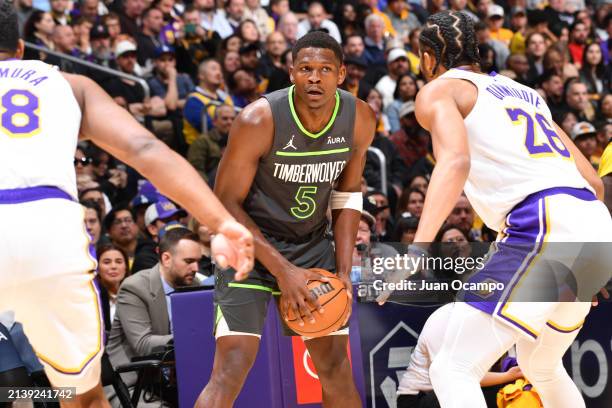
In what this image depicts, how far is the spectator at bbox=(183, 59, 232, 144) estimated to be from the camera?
11.1 meters

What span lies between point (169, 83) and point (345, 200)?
6.46m

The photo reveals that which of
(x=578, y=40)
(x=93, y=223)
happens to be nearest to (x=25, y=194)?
(x=93, y=223)

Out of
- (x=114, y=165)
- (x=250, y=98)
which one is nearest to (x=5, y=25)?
(x=114, y=165)

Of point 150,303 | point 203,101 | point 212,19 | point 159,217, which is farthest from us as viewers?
point 212,19

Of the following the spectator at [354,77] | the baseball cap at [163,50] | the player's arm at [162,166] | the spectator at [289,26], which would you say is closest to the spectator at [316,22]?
the spectator at [289,26]

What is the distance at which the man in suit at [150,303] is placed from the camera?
22.6 feet

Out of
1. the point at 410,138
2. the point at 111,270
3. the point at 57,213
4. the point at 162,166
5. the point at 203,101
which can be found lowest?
the point at 410,138

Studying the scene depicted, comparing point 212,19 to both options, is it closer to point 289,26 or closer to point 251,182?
point 289,26

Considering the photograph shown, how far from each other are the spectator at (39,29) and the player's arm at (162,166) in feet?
25.2

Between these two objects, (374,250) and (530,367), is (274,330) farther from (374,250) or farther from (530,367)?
(530,367)

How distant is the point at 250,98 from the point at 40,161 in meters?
8.46

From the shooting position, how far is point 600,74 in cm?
1498

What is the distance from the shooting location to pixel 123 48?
11.4 m

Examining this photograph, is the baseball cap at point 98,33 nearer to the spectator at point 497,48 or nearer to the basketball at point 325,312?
the spectator at point 497,48
